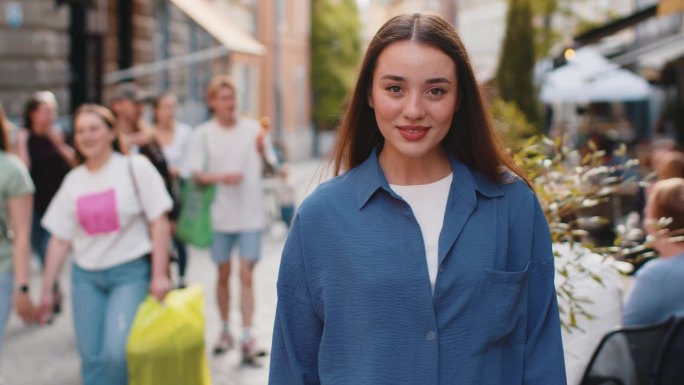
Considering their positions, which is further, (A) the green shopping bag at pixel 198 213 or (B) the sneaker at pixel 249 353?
(A) the green shopping bag at pixel 198 213

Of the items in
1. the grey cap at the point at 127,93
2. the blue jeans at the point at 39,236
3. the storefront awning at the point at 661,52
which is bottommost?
the blue jeans at the point at 39,236

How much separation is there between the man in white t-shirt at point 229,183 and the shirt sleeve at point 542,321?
16.2 ft

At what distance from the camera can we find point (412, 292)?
241 centimetres

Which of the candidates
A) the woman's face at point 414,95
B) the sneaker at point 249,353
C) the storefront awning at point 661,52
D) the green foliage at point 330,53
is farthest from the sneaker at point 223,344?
the green foliage at point 330,53

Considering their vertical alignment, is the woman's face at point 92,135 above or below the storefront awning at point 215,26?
below

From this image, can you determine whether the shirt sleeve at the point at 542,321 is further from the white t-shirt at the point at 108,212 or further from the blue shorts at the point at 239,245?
the blue shorts at the point at 239,245

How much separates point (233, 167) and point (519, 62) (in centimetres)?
1143

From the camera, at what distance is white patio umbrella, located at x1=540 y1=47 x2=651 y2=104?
16.2 m

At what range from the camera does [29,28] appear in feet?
47.8

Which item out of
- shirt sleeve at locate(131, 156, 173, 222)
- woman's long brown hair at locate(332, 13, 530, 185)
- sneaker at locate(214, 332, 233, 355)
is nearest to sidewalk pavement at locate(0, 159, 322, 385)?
sneaker at locate(214, 332, 233, 355)

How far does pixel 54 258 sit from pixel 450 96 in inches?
132

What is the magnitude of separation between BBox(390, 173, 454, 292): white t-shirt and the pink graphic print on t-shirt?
2953mm

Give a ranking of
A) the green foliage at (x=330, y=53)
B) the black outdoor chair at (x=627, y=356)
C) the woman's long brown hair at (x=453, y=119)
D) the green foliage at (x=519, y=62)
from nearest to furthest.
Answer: the woman's long brown hair at (x=453, y=119) < the black outdoor chair at (x=627, y=356) < the green foliage at (x=519, y=62) < the green foliage at (x=330, y=53)

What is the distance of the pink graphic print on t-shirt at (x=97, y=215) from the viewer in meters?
5.23
